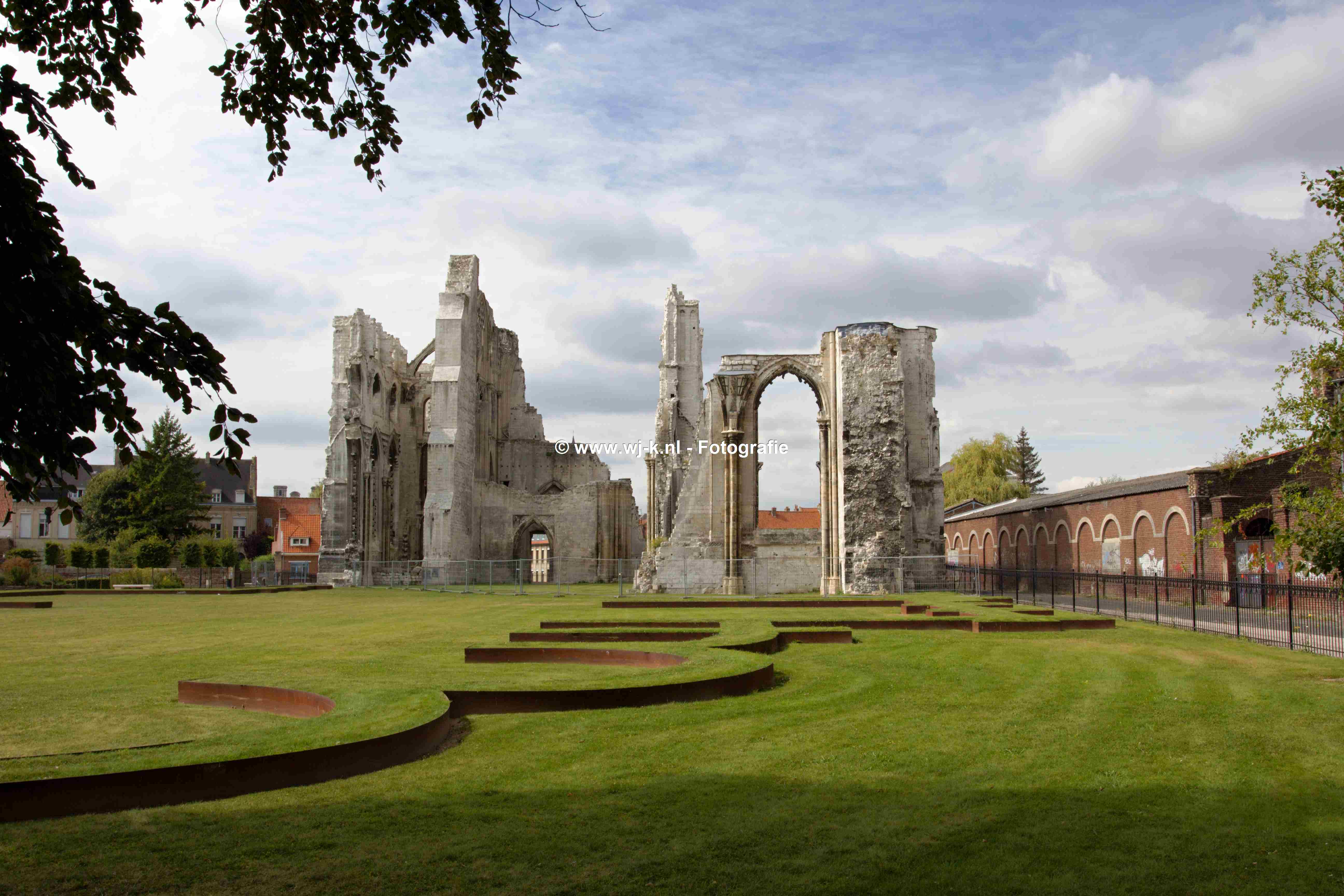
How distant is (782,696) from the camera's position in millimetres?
10281

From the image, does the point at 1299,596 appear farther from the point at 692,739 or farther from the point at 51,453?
→ the point at 51,453

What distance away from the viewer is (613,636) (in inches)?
609

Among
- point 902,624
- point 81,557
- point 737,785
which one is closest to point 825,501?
point 902,624

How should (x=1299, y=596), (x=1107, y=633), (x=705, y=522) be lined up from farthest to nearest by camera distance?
(x=705, y=522)
(x=1299, y=596)
(x=1107, y=633)

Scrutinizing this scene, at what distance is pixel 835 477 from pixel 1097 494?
457 inches

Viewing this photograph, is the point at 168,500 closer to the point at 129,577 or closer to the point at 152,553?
the point at 152,553

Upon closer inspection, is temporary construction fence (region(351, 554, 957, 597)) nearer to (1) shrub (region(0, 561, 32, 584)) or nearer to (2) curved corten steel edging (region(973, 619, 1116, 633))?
(2) curved corten steel edging (region(973, 619, 1116, 633))

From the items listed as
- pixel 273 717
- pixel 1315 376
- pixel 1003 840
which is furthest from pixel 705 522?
pixel 1003 840

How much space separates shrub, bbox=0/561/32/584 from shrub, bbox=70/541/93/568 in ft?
15.9

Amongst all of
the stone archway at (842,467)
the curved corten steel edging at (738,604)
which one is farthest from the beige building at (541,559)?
the curved corten steel edging at (738,604)

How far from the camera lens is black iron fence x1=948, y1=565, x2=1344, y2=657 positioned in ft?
55.3

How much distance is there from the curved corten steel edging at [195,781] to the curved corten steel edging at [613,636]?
796 cm

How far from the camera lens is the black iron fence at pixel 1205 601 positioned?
16859 mm

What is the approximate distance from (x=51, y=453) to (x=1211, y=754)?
7852 mm
